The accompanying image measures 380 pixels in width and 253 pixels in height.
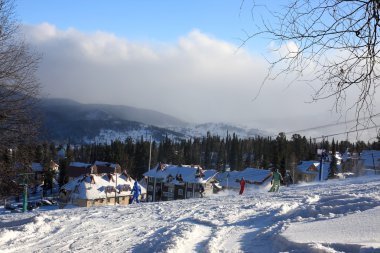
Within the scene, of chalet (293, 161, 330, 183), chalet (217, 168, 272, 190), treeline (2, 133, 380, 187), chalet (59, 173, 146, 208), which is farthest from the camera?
treeline (2, 133, 380, 187)

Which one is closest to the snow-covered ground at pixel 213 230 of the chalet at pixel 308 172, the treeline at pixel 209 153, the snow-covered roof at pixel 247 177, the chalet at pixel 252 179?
the chalet at pixel 252 179

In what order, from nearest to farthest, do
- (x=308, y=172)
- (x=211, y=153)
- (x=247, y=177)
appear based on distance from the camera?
(x=247, y=177) < (x=308, y=172) < (x=211, y=153)

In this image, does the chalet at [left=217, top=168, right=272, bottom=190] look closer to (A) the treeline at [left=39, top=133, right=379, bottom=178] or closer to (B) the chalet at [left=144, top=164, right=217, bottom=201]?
(B) the chalet at [left=144, top=164, right=217, bottom=201]

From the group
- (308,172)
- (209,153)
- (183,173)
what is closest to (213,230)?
(183,173)

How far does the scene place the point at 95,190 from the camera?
167 feet

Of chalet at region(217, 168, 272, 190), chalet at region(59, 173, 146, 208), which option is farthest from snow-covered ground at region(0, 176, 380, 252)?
chalet at region(217, 168, 272, 190)

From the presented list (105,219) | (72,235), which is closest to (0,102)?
(72,235)

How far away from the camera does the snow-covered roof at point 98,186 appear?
4975 centimetres

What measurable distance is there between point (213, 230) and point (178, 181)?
50.0 m

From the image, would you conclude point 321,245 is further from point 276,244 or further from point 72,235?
point 72,235

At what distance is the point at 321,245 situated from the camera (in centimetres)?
604

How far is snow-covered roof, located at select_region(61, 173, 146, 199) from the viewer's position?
49.8 metres

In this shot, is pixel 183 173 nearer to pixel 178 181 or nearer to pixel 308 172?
pixel 178 181

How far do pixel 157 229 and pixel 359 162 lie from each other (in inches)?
2846
